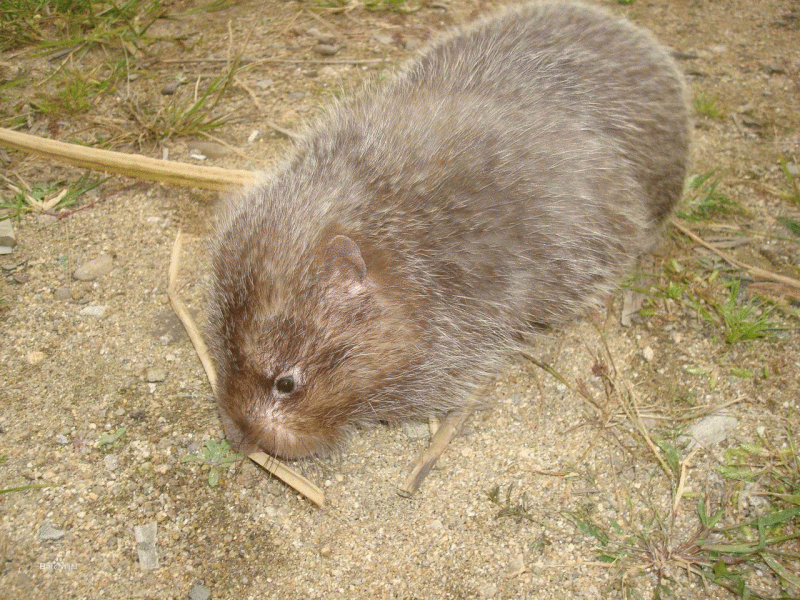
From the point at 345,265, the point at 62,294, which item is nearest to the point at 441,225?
the point at 345,265

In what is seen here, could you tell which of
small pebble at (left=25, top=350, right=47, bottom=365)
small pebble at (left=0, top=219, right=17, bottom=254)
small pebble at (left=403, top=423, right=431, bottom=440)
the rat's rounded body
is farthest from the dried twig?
small pebble at (left=0, top=219, right=17, bottom=254)

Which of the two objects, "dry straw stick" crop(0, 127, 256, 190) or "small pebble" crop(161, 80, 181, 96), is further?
"small pebble" crop(161, 80, 181, 96)

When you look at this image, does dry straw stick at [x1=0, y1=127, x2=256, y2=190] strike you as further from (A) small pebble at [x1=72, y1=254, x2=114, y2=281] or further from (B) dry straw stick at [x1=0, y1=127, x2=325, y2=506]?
(A) small pebble at [x1=72, y1=254, x2=114, y2=281]

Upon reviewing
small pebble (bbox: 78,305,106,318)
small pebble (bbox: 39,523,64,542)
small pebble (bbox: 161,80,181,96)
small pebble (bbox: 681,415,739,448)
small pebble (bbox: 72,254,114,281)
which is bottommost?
small pebble (bbox: 39,523,64,542)

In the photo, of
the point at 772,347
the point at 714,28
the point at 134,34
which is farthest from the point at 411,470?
the point at 714,28

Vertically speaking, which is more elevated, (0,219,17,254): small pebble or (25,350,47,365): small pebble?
(0,219,17,254): small pebble

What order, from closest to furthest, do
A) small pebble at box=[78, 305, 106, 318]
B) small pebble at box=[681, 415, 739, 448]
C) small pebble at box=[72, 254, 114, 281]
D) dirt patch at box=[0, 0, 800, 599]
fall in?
dirt patch at box=[0, 0, 800, 599], small pebble at box=[681, 415, 739, 448], small pebble at box=[78, 305, 106, 318], small pebble at box=[72, 254, 114, 281]

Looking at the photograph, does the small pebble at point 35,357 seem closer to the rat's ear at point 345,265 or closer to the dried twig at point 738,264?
the rat's ear at point 345,265
